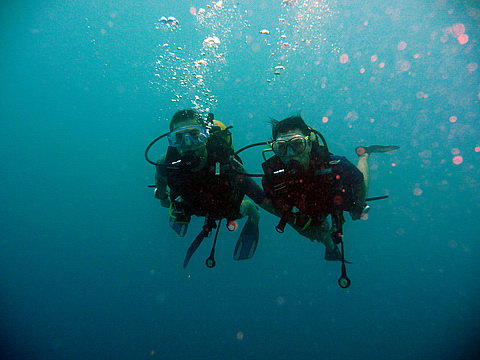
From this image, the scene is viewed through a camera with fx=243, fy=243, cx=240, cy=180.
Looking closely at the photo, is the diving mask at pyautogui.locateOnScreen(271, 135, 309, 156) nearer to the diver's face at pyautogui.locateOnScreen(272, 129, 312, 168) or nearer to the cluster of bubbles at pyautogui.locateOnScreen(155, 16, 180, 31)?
the diver's face at pyautogui.locateOnScreen(272, 129, 312, 168)

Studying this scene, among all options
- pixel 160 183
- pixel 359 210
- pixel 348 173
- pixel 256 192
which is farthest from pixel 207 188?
pixel 359 210

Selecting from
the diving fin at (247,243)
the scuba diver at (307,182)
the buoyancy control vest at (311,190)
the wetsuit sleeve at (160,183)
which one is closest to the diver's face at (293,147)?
the scuba diver at (307,182)

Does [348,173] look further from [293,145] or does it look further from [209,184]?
[209,184]

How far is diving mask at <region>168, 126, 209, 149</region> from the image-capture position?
13.1ft

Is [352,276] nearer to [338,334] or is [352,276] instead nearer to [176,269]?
[338,334]

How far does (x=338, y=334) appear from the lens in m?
20.6

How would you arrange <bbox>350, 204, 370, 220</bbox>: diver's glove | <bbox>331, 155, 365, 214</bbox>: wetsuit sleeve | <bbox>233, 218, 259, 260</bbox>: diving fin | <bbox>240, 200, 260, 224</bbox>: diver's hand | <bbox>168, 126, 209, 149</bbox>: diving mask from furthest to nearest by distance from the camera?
Result: 1. <bbox>240, 200, 260, 224</bbox>: diver's hand
2. <bbox>233, 218, 259, 260</bbox>: diving fin
3. <bbox>350, 204, 370, 220</bbox>: diver's glove
4. <bbox>168, 126, 209, 149</bbox>: diving mask
5. <bbox>331, 155, 365, 214</bbox>: wetsuit sleeve

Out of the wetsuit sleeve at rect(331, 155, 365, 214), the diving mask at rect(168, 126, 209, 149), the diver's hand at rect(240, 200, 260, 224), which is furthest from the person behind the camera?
the diver's hand at rect(240, 200, 260, 224)

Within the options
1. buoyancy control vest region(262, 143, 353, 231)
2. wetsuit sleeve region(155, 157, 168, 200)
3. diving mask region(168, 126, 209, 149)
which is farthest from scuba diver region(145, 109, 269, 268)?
buoyancy control vest region(262, 143, 353, 231)

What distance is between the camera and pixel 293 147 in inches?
148

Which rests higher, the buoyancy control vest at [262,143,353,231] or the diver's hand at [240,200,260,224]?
the buoyancy control vest at [262,143,353,231]

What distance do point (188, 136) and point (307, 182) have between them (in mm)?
2055

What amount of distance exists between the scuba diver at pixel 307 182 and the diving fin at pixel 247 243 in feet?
4.00

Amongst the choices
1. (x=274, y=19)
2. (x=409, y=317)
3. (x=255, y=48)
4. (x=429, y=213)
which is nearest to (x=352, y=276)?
(x=409, y=317)
